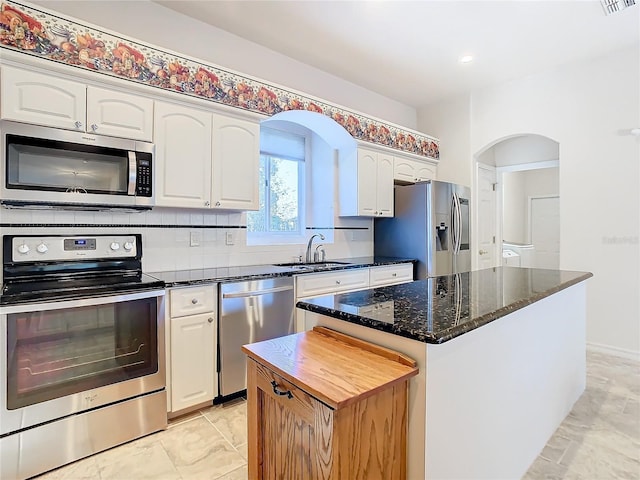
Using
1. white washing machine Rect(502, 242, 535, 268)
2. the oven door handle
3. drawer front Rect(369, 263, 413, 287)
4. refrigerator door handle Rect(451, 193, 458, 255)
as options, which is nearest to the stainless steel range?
the oven door handle

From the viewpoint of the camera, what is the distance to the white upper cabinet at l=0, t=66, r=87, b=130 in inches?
71.6

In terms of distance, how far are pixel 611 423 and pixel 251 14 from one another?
3.85 meters

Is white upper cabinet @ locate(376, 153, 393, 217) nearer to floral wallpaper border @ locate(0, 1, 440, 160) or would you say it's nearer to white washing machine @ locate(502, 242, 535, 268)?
floral wallpaper border @ locate(0, 1, 440, 160)

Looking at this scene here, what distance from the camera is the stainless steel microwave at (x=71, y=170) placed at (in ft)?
6.11

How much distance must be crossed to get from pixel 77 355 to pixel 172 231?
1097 mm

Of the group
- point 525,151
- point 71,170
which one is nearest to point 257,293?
point 71,170

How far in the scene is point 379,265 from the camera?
11.6 ft

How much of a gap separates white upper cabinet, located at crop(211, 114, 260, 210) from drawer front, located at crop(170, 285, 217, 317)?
2.22 feet

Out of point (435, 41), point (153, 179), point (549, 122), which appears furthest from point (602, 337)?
point (153, 179)

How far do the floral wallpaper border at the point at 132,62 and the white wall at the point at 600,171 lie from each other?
2486 mm

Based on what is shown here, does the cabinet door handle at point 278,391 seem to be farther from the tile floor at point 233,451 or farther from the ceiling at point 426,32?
the ceiling at point 426,32

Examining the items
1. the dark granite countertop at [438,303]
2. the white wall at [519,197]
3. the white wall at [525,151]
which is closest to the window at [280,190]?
the dark granite countertop at [438,303]

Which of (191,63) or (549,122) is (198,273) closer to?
(191,63)

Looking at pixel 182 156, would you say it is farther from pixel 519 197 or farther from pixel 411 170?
pixel 519 197
